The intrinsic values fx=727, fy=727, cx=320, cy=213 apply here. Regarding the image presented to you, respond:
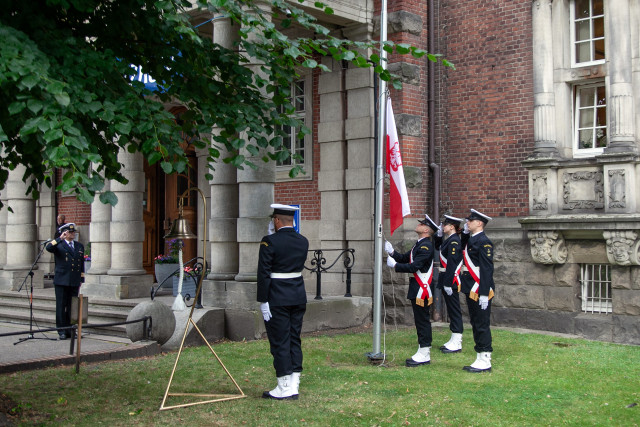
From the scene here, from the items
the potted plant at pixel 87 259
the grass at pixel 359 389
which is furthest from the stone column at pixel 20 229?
the grass at pixel 359 389

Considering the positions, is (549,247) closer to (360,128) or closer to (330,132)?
(360,128)

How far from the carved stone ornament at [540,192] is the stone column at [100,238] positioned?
28.3 feet

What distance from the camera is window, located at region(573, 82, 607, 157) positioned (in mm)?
12461

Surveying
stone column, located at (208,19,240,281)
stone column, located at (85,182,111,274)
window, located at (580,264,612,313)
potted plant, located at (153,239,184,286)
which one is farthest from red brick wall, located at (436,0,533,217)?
stone column, located at (85,182,111,274)

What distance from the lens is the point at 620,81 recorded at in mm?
11852

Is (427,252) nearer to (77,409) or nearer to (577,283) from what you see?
(577,283)

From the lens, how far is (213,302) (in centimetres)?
1235

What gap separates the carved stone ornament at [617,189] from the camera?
1155 centimetres

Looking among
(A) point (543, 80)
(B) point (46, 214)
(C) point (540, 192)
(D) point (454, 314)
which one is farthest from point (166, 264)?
(A) point (543, 80)

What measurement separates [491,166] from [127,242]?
24.4 feet

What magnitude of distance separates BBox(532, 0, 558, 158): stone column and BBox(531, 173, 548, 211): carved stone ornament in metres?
0.38

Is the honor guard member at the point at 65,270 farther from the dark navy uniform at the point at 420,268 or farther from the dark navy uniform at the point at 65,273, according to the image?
the dark navy uniform at the point at 420,268

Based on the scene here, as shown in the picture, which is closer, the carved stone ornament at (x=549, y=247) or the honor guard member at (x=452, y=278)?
the honor guard member at (x=452, y=278)

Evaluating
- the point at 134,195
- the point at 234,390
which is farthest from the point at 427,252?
the point at 134,195
